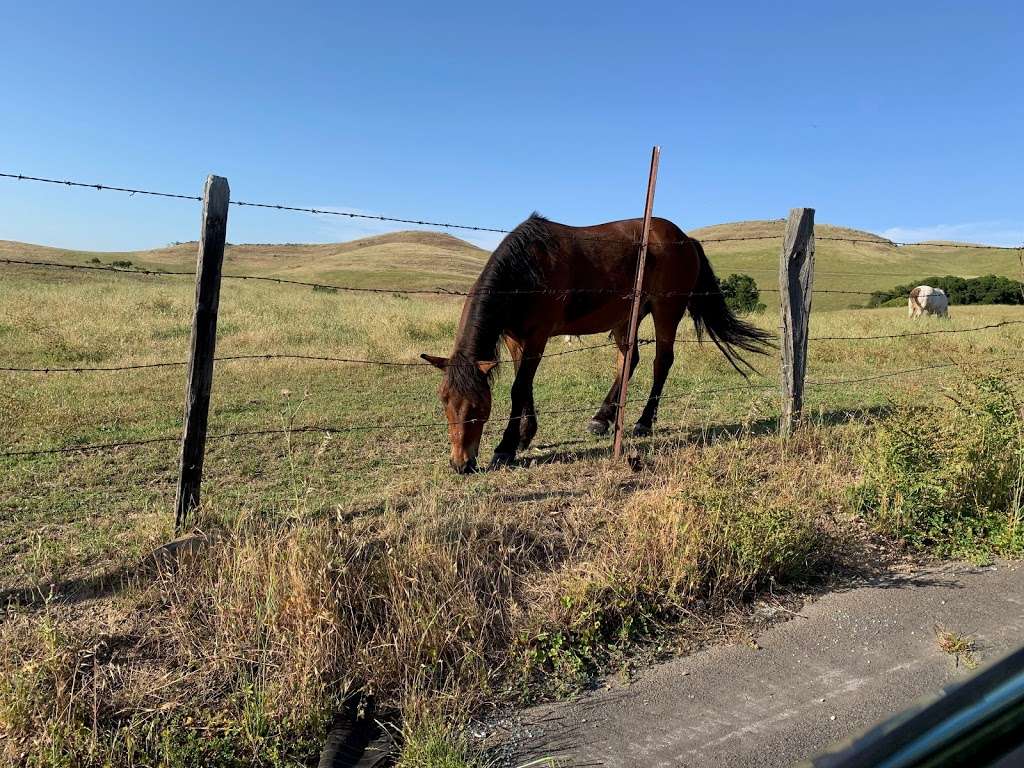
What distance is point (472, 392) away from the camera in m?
5.52

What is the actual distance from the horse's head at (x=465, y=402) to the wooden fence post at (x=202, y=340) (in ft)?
6.23

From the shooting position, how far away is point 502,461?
5965 mm

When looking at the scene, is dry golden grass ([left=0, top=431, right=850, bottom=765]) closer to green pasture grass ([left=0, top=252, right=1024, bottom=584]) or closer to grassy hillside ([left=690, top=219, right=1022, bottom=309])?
green pasture grass ([left=0, top=252, right=1024, bottom=584])

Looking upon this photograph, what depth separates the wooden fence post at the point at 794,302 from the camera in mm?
6207

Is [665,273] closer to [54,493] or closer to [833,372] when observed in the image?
[833,372]

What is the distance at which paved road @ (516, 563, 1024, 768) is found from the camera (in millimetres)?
2637

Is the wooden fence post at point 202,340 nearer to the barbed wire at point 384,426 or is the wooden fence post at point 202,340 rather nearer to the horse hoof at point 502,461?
the barbed wire at point 384,426

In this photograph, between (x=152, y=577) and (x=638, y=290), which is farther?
(x=638, y=290)

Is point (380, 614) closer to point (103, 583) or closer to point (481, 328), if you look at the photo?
point (103, 583)

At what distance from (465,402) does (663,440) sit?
2.22m

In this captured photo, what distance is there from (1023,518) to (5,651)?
18.2 feet

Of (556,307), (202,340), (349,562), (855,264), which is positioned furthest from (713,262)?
(349,562)

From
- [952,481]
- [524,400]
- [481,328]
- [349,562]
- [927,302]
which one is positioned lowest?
[349,562]

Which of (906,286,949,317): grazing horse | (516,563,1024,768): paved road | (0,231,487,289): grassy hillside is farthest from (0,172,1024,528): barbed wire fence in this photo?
(0,231,487,289): grassy hillside
